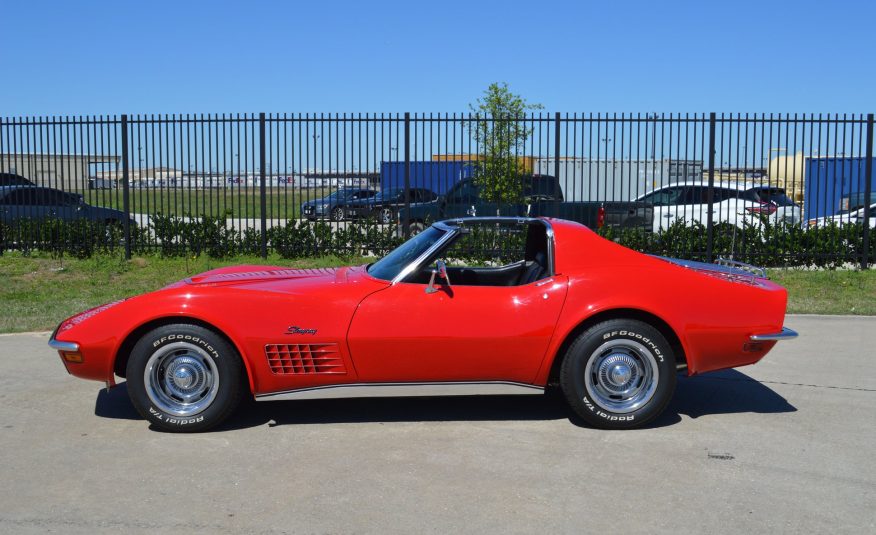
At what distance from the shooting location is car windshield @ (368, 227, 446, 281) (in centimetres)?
554

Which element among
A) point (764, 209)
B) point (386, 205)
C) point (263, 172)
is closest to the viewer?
point (263, 172)

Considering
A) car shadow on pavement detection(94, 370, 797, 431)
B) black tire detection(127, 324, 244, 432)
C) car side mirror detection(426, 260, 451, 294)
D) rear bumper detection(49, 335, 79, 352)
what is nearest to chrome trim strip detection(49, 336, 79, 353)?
rear bumper detection(49, 335, 79, 352)

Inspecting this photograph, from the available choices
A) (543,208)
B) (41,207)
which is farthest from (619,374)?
(41,207)

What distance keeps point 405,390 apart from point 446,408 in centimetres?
71

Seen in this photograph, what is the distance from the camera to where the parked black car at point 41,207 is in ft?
46.1

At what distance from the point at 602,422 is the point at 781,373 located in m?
2.49

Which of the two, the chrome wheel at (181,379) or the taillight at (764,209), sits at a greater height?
the taillight at (764,209)

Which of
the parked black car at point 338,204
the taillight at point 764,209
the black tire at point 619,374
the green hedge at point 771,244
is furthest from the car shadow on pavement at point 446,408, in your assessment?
the taillight at point 764,209

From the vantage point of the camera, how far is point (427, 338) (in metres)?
5.25

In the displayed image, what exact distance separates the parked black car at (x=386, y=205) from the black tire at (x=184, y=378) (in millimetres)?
8523

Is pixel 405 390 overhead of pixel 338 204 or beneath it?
beneath

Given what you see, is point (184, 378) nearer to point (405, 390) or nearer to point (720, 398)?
point (405, 390)

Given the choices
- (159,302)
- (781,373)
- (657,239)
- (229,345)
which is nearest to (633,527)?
(229,345)

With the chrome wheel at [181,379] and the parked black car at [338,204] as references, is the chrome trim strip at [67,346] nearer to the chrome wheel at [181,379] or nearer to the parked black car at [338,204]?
the chrome wheel at [181,379]
